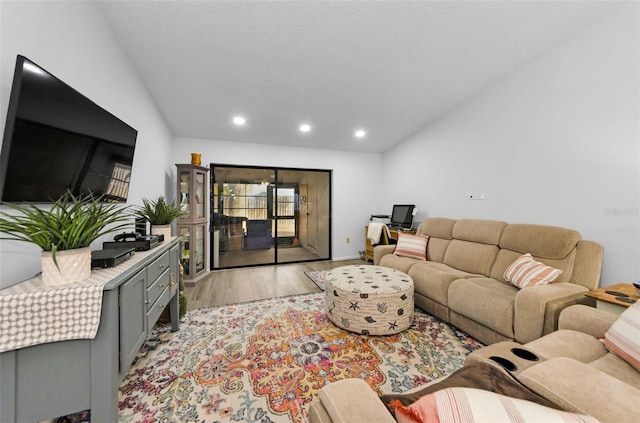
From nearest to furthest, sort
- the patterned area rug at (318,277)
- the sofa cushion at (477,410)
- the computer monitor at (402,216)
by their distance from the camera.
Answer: the sofa cushion at (477,410) → the patterned area rug at (318,277) → the computer monitor at (402,216)

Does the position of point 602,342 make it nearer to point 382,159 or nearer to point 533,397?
point 533,397

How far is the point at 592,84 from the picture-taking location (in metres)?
2.03

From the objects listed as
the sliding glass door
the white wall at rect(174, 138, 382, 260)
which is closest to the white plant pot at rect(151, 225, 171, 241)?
the sliding glass door

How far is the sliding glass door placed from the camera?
14.6ft

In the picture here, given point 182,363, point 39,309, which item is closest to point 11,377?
point 39,309

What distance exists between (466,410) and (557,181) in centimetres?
281

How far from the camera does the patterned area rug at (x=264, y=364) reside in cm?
138

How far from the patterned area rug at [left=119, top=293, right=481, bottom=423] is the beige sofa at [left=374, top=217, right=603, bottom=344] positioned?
250mm

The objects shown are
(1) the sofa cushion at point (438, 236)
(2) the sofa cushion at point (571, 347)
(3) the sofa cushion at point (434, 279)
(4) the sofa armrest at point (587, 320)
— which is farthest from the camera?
(1) the sofa cushion at point (438, 236)

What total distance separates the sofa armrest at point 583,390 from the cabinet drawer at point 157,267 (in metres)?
1.86

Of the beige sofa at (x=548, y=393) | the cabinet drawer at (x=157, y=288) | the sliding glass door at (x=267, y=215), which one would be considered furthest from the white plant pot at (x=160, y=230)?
the sliding glass door at (x=267, y=215)

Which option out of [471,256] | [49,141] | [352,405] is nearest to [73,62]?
[49,141]

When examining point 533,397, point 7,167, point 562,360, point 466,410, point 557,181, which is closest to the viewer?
point 466,410

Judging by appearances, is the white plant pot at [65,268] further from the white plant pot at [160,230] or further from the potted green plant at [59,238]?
the white plant pot at [160,230]
